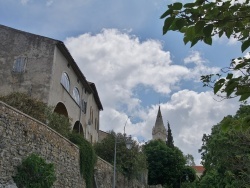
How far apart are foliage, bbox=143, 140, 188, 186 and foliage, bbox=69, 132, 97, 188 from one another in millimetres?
40953

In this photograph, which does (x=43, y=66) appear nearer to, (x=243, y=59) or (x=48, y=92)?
(x=48, y=92)

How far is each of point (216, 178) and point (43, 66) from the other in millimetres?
18898

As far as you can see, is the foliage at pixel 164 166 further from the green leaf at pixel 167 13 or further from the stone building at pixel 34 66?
the green leaf at pixel 167 13

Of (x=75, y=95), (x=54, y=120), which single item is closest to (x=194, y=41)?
(x=54, y=120)

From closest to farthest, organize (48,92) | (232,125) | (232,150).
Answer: (232,125), (48,92), (232,150)

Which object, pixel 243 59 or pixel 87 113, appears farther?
pixel 87 113

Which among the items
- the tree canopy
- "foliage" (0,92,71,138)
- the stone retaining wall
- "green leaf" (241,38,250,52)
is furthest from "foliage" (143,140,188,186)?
"green leaf" (241,38,250,52)

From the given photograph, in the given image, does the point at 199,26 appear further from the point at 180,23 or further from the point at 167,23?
the point at 167,23

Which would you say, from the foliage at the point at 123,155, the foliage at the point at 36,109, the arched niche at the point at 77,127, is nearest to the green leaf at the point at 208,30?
the foliage at the point at 36,109

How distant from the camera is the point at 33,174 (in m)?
13.6

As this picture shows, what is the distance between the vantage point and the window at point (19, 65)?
85.6ft

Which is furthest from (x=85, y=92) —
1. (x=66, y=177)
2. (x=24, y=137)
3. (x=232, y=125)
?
(x=232, y=125)

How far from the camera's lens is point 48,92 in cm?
2520

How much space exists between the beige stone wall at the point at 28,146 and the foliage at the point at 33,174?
0.75 ft
